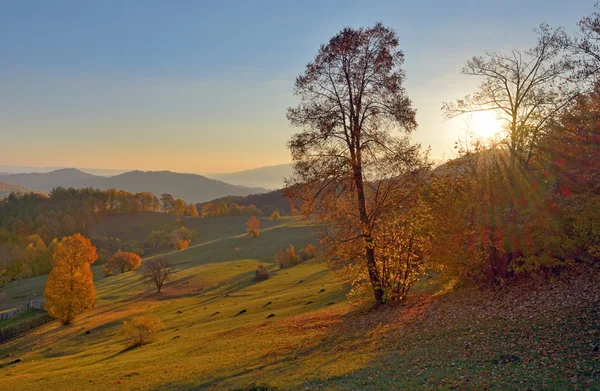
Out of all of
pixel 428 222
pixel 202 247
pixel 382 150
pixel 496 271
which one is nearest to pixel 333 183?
pixel 382 150

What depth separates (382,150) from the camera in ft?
78.0

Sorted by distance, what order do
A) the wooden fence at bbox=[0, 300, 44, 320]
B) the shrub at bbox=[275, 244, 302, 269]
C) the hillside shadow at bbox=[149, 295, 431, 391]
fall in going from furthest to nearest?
1. the shrub at bbox=[275, 244, 302, 269]
2. the wooden fence at bbox=[0, 300, 44, 320]
3. the hillside shadow at bbox=[149, 295, 431, 391]

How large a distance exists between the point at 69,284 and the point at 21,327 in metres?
10.8

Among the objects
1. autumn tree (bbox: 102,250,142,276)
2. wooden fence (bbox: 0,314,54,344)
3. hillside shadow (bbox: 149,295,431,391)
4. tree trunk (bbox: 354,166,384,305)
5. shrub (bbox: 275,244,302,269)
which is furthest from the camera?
autumn tree (bbox: 102,250,142,276)

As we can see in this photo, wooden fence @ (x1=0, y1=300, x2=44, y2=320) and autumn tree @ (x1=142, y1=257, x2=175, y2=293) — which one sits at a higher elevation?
autumn tree @ (x1=142, y1=257, x2=175, y2=293)

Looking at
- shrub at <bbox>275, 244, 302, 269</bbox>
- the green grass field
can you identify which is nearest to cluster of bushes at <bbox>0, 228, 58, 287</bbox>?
shrub at <bbox>275, 244, 302, 269</bbox>

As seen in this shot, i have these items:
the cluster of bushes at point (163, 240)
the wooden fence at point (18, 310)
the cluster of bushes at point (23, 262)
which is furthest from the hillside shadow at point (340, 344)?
the cluster of bushes at point (163, 240)

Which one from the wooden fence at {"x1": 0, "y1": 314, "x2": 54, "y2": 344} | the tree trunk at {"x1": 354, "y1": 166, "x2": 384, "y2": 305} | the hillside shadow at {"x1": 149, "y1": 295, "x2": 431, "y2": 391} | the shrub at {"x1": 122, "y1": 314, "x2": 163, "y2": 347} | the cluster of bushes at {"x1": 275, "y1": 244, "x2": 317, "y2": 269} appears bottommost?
the wooden fence at {"x1": 0, "y1": 314, "x2": 54, "y2": 344}

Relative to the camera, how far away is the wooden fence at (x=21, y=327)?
6022cm

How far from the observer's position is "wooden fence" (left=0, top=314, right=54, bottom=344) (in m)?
60.2

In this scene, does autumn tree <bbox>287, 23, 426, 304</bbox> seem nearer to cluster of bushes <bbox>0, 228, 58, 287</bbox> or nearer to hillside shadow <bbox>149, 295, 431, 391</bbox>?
hillside shadow <bbox>149, 295, 431, 391</bbox>

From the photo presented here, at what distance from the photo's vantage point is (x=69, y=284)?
63656 millimetres

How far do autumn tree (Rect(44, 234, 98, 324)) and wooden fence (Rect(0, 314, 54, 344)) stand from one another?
16.4 feet

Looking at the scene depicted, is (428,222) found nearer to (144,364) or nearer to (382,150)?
(382,150)
